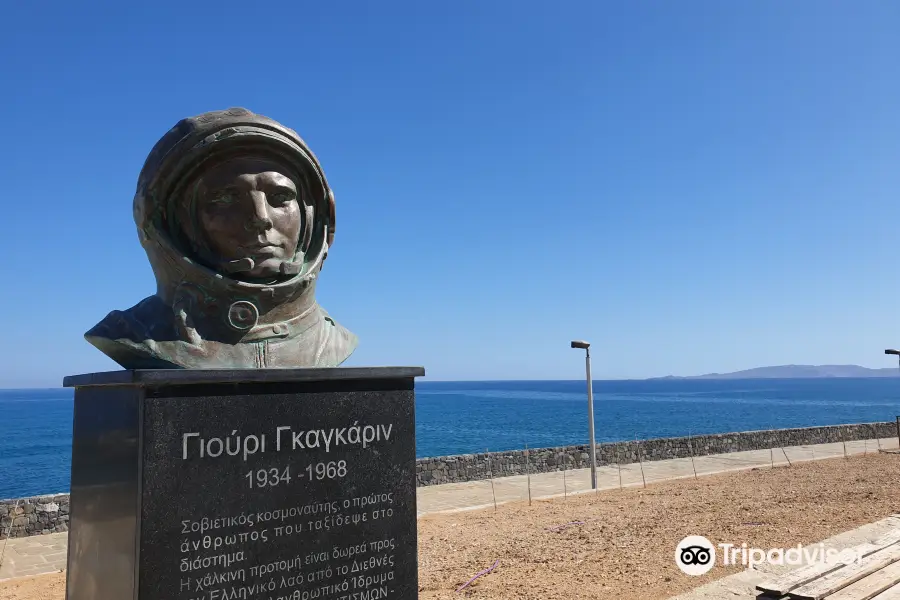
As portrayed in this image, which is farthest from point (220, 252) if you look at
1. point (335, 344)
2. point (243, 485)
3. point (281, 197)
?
point (243, 485)

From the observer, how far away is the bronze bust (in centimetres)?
393

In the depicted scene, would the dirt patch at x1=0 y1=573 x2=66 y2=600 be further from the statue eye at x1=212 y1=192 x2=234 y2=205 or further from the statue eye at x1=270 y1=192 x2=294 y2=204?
the statue eye at x1=270 y1=192 x2=294 y2=204

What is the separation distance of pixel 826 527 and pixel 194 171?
351 inches

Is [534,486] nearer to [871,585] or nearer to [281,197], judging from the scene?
[871,585]

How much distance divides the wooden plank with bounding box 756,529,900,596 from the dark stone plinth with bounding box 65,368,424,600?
3.48 metres

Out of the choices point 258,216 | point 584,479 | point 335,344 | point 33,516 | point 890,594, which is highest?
point 258,216

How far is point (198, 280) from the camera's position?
13.2ft

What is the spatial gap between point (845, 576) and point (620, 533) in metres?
3.25

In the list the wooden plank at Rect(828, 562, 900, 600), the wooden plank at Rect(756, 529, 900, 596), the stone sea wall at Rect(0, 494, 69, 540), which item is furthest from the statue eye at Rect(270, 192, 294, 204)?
the stone sea wall at Rect(0, 494, 69, 540)

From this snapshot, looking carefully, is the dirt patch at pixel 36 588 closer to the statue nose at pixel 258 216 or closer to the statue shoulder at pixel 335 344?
the statue shoulder at pixel 335 344

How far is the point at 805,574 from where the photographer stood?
594cm

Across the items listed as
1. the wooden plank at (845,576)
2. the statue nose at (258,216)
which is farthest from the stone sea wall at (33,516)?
the wooden plank at (845,576)

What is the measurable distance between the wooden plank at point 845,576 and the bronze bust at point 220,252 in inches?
179

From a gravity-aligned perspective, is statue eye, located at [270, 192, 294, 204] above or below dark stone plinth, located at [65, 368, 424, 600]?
above
